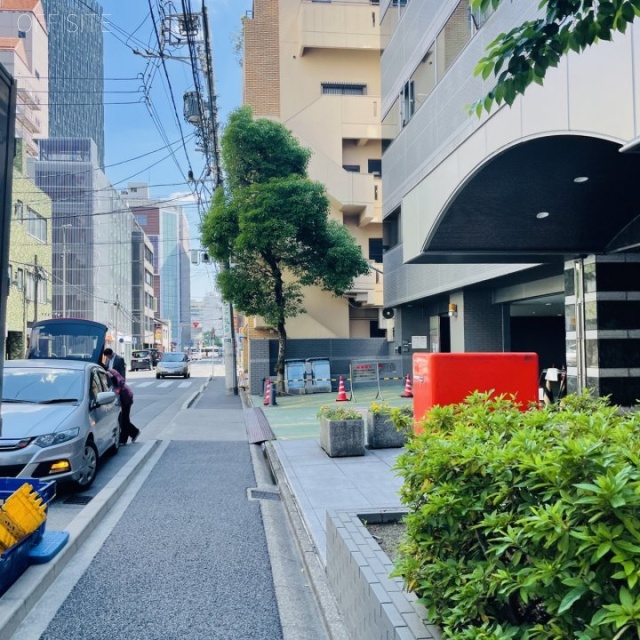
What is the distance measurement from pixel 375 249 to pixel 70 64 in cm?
8628

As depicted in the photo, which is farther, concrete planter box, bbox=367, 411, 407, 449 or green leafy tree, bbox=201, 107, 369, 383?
green leafy tree, bbox=201, 107, 369, 383

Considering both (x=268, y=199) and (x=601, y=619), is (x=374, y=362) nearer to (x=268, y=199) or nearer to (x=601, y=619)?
(x=268, y=199)

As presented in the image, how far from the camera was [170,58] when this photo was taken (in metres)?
15.4

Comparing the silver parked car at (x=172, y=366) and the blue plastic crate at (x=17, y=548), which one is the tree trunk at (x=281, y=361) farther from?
the silver parked car at (x=172, y=366)

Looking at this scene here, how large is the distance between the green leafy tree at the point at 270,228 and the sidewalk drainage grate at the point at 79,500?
12877 millimetres

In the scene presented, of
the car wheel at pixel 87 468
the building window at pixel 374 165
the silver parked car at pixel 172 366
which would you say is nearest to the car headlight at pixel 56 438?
the car wheel at pixel 87 468

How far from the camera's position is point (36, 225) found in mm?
38062

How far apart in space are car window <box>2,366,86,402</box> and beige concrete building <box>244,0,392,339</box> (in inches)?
703

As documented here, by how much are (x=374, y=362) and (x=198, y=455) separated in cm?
998

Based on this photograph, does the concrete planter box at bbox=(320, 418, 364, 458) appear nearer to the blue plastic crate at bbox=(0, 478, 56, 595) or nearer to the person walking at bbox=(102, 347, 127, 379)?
the blue plastic crate at bbox=(0, 478, 56, 595)

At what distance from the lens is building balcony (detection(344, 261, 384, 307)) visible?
88.6 feet

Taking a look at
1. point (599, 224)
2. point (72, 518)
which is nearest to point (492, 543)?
point (72, 518)

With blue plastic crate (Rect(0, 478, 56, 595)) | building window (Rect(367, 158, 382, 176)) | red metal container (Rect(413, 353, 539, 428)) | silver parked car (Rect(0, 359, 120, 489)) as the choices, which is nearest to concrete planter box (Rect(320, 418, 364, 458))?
red metal container (Rect(413, 353, 539, 428))

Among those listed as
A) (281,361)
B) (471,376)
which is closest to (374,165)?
(281,361)
